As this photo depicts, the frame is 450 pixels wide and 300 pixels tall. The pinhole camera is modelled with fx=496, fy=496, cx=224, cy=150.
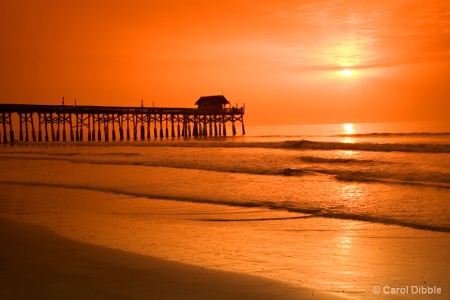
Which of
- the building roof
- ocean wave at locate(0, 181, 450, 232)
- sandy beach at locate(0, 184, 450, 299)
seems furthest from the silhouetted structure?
sandy beach at locate(0, 184, 450, 299)

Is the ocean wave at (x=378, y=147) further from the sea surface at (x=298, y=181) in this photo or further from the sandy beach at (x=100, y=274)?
the sandy beach at (x=100, y=274)

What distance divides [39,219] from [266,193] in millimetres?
6649

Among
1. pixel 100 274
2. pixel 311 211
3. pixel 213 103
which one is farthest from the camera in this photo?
pixel 213 103

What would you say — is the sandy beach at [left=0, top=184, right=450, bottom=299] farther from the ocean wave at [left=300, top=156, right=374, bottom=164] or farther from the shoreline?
the ocean wave at [left=300, top=156, right=374, bottom=164]

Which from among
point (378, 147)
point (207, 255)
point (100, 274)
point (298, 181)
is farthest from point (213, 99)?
point (100, 274)

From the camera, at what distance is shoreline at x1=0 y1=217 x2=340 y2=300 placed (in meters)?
5.27

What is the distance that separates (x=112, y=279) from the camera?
19.0 ft

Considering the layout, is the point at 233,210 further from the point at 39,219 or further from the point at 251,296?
the point at 251,296

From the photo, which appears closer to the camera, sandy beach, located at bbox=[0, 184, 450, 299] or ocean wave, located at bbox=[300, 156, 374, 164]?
sandy beach, located at bbox=[0, 184, 450, 299]

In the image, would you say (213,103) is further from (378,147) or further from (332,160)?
(332,160)

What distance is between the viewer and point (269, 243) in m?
8.04

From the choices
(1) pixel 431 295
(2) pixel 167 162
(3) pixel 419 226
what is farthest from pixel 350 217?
(2) pixel 167 162

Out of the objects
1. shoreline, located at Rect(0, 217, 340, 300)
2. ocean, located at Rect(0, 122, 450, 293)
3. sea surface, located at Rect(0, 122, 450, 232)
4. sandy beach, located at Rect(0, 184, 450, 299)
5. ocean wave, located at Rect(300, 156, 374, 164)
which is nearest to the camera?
shoreline, located at Rect(0, 217, 340, 300)

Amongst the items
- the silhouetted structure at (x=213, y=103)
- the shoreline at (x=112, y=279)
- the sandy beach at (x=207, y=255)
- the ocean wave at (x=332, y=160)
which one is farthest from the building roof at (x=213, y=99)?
the shoreline at (x=112, y=279)
